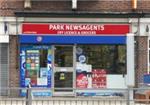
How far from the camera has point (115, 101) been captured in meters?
14.8

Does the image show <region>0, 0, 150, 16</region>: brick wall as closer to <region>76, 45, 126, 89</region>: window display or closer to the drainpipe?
the drainpipe

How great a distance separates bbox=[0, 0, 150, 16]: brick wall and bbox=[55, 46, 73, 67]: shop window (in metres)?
1.75

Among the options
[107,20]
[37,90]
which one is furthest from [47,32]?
[37,90]

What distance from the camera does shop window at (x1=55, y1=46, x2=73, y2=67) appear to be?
23.5 m

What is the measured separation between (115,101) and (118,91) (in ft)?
1.08

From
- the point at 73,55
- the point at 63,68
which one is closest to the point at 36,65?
the point at 63,68

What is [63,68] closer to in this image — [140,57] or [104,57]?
[104,57]

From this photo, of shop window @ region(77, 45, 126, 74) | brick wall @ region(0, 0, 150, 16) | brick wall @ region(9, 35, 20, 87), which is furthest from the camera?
shop window @ region(77, 45, 126, 74)

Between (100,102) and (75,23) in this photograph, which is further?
(75,23)

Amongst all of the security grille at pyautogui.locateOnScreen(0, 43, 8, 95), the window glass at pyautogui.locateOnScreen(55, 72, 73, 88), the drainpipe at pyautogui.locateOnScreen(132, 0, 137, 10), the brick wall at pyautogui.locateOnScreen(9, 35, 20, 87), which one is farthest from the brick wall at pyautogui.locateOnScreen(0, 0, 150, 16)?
the window glass at pyautogui.locateOnScreen(55, 72, 73, 88)

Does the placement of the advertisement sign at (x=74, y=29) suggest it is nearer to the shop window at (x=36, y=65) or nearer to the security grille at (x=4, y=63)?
the shop window at (x=36, y=65)

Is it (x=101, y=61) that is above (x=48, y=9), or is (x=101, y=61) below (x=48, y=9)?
below

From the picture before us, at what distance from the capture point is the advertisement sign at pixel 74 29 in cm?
2306

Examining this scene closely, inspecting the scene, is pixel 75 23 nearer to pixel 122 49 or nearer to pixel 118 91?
pixel 122 49
